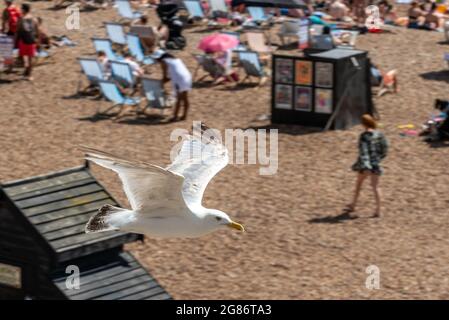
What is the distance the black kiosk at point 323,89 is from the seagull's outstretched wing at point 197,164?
8816 mm

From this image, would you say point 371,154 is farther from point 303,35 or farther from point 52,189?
point 303,35

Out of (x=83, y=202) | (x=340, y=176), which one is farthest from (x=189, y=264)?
(x=340, y=176)

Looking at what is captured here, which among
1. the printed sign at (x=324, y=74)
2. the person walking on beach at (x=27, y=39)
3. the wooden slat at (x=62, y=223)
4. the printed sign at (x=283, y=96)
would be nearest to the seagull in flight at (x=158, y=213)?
the wooden slat at (x=62, y=223)

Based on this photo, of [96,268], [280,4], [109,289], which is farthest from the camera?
[280,4]

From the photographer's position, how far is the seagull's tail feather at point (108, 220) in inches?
396

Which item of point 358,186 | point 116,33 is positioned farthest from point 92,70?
point 358,186

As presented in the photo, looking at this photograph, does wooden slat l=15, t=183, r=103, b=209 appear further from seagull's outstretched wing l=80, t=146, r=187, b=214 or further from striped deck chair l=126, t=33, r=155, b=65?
striped deck chair l=126, t=33, r=155, b=65

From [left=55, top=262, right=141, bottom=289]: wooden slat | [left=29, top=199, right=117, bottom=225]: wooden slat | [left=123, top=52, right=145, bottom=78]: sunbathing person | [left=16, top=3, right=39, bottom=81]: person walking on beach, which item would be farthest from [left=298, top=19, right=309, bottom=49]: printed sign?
[left=55, top=262, right=141, bottom=289]: wooden slat

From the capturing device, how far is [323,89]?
2084 cm

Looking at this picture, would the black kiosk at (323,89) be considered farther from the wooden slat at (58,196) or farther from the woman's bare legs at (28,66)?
the wooden slat at (58,196)

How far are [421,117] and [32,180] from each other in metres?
9.62

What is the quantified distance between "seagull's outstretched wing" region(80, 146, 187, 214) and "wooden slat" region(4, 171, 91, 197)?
3.60 meters

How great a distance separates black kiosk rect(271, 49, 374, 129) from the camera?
2073 cm

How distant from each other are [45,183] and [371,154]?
5.00 meters
